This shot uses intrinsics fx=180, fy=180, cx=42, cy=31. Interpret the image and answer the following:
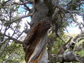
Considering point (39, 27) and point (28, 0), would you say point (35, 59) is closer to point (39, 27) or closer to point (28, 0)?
point (39, 27)

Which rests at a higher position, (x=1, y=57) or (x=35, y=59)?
(x=35, y=59)

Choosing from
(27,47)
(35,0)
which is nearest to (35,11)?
(35,0)

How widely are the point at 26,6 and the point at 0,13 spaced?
51 centimetres

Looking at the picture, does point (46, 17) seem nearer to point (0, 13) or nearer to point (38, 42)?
point (38, 42)

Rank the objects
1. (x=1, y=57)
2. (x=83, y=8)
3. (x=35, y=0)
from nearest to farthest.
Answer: (x=35, y=0), (x=83, y=8), (x=1, y=57)

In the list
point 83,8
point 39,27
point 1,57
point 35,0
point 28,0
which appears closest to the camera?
point 39,27

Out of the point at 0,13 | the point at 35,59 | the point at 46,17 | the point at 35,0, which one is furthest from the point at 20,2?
the point at 35,59

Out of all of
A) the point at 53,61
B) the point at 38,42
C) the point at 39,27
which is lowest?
the point at 53,61

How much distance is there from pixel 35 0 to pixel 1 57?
181 cm

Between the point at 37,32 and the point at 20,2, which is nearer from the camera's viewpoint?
the point at 37,32

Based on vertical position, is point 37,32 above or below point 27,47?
above

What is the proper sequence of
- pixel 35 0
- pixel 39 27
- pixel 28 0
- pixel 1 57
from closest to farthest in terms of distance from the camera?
pixel 39 27 → pixel 35 0 → pixel 28 0 → pixel 1 57

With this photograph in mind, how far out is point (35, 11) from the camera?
8.79 feet

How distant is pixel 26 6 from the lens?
Answer: 3283mm
